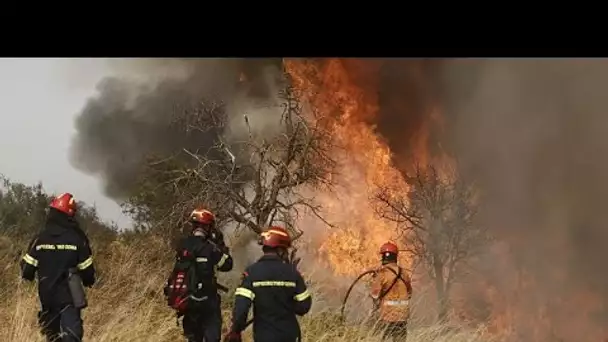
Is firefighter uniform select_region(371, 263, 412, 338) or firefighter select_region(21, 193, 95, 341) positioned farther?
firefighter uniform select_region(371, 263, 412, 338)

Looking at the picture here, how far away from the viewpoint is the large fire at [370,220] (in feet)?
51.5

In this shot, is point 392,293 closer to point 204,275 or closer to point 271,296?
point 204,275

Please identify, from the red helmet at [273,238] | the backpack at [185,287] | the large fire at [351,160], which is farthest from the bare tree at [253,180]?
the red helmet at [273,238]

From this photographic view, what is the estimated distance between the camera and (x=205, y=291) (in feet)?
24.9

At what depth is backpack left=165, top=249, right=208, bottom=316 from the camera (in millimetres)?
7496

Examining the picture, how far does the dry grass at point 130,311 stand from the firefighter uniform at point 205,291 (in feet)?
2.53

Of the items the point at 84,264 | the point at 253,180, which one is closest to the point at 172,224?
the point at 253,180

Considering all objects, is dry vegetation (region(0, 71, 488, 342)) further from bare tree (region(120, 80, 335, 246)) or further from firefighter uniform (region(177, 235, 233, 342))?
firefighter uniform (region(177, 235, 233, 342))

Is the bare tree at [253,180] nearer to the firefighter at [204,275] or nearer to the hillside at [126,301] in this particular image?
the hillside at [126,301]

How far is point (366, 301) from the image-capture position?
11414 millimetres

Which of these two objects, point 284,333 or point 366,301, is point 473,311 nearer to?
point 366,301

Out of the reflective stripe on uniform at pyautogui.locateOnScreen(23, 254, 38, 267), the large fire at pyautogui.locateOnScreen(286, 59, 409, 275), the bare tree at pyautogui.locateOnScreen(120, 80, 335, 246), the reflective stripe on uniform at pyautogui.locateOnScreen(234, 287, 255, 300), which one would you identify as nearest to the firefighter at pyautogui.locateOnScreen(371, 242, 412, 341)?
the reflective stripe on uniform at pyautogui.locateOnScreen(234, 287, 255, 300)
